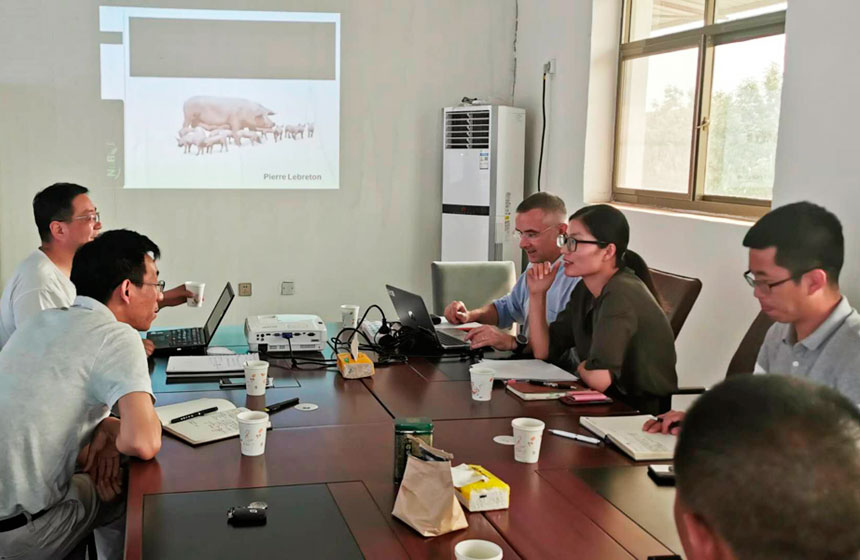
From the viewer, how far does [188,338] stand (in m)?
3.24

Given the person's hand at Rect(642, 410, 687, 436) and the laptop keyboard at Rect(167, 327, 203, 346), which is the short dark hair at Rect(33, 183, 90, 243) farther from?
the person's hand at Rect(642, 410, 687, 436)

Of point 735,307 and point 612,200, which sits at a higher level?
Result: point 612,200

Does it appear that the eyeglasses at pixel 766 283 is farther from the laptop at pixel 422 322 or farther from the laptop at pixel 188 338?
the laptop at pixel 188 338

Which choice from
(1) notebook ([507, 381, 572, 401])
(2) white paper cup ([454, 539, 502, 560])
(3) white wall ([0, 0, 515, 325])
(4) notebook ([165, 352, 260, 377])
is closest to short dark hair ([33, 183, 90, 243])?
(4) notebook ([165, 352, 260, 377])

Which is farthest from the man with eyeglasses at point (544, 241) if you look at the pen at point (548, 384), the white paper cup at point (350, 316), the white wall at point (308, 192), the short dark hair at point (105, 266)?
the white wall at point (308, 192)

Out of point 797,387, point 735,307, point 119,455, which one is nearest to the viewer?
point 797,387

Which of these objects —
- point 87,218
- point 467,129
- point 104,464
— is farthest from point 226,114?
point 104,464

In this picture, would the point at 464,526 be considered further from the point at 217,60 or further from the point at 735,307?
the point at 217,60

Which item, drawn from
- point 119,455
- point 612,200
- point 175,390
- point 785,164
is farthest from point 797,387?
point 612,200

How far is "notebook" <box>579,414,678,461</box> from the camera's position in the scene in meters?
1.99

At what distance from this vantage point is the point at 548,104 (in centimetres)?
547

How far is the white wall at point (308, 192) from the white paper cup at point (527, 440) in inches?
158

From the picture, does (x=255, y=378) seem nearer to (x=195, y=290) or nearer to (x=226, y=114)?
(x=195, y=290)

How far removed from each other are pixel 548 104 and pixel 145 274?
373cm
